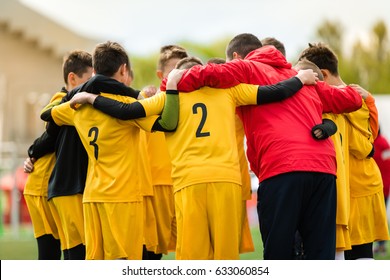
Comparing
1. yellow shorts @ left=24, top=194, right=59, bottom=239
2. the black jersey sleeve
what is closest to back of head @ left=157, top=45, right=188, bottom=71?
the black jersey sleeve

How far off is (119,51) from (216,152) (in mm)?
1176

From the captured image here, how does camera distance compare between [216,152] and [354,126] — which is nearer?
[216,152]

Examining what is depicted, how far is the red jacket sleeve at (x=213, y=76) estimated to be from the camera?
18.0 ft

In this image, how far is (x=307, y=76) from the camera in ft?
18.6

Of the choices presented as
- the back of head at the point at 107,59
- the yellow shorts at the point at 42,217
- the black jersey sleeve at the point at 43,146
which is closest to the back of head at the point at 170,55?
the back of head at the point at 107,59

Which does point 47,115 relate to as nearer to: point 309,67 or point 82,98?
point 82,98

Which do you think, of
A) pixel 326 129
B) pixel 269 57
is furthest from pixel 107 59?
pixel 326 129

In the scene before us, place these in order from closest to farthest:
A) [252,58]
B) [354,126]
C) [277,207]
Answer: [277,207]
[252,58]
[354,126]

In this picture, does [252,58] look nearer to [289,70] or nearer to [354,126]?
[289,70]

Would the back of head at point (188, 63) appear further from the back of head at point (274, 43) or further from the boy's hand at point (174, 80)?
the back of head at point (274, 43)

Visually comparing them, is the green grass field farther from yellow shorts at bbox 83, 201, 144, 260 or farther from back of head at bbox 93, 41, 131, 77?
back of head at bbox 93, 41, 131, 77

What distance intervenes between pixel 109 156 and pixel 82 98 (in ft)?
1.49

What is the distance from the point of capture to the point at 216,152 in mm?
5441
